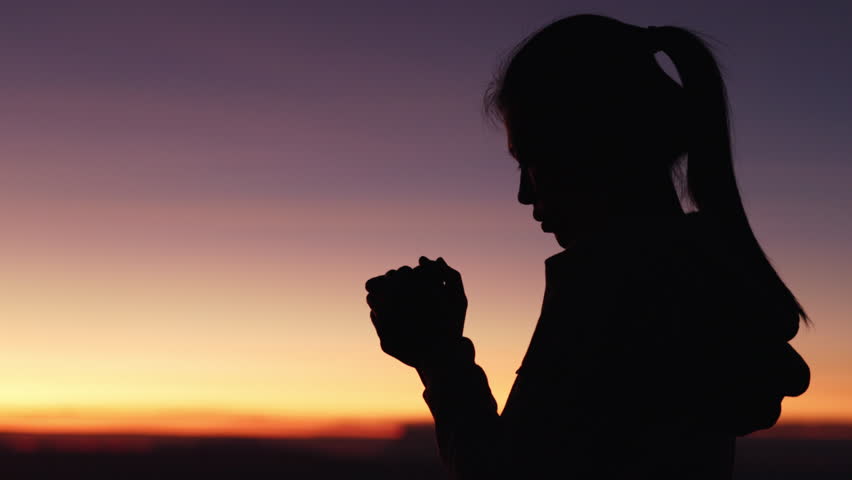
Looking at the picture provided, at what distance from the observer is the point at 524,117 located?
2.17m

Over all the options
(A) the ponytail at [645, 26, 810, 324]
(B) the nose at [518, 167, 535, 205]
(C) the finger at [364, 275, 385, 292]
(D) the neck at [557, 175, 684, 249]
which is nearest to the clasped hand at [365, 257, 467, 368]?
(C) the finger at [364, 275, 385, 292]

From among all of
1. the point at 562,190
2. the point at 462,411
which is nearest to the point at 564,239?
the point at 562,190

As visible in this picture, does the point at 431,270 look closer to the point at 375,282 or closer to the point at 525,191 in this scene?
the point at 375,282

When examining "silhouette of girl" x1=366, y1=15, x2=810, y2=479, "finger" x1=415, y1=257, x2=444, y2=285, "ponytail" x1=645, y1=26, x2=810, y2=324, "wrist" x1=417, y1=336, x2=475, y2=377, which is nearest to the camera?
"silhouette of girl" x1=366, y1=15, x2=810, y2=479

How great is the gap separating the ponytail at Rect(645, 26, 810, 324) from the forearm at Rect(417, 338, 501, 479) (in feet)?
1.95

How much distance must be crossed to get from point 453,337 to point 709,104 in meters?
0.77

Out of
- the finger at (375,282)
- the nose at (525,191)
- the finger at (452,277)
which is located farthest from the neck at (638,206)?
the finger at (375,282)

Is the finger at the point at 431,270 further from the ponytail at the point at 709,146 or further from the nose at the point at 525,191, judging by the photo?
the ponytail at the point at 709,146

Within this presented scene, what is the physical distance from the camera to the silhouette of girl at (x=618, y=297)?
1.79 meters

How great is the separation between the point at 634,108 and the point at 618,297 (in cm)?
48

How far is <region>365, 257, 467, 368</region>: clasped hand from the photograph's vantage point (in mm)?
2232

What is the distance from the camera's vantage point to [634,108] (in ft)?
6.88

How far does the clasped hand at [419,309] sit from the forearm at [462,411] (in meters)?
0.04

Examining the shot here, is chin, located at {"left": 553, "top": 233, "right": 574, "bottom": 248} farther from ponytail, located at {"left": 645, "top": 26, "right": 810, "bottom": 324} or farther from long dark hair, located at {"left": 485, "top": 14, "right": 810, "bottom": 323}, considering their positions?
ponytail, located at {"left": 645, "top": 26, "right": 810, "bottom": 324}
